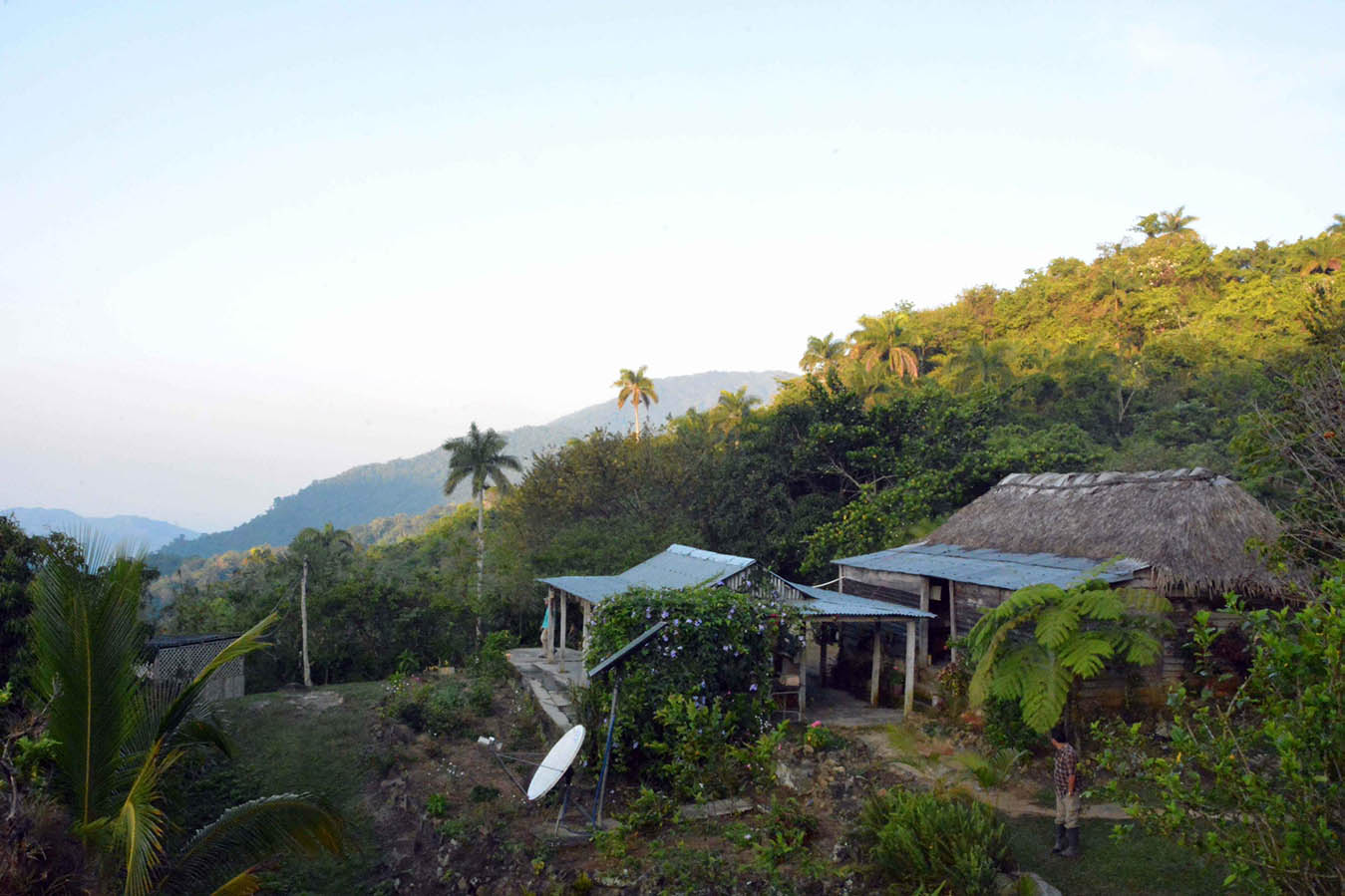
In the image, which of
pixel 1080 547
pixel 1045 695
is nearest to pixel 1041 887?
pixel 1045 695

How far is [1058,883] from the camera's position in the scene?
754 cm

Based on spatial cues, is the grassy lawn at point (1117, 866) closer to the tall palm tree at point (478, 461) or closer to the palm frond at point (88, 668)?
the palm frond at point (88, 668)

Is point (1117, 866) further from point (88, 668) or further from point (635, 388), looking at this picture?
point (635, 388)

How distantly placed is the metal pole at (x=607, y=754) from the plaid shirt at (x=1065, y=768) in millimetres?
5083

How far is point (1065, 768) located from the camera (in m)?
7.83

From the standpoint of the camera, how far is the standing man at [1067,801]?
7.86 metres

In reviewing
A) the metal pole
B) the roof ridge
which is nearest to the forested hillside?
the roof ridge

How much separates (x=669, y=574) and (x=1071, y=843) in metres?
9.68

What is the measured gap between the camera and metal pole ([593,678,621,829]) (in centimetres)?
966

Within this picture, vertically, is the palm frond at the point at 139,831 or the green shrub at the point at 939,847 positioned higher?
the palm frond at the point at 139,831

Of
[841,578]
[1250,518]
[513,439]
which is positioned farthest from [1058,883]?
[513,439]

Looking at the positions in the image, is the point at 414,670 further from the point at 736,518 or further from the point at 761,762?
the point at 761,762

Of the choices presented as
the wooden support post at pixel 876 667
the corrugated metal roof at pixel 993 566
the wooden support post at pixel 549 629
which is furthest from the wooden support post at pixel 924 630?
the wooden support post at pixel 549 629

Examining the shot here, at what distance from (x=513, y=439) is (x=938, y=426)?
18152 centimetres
